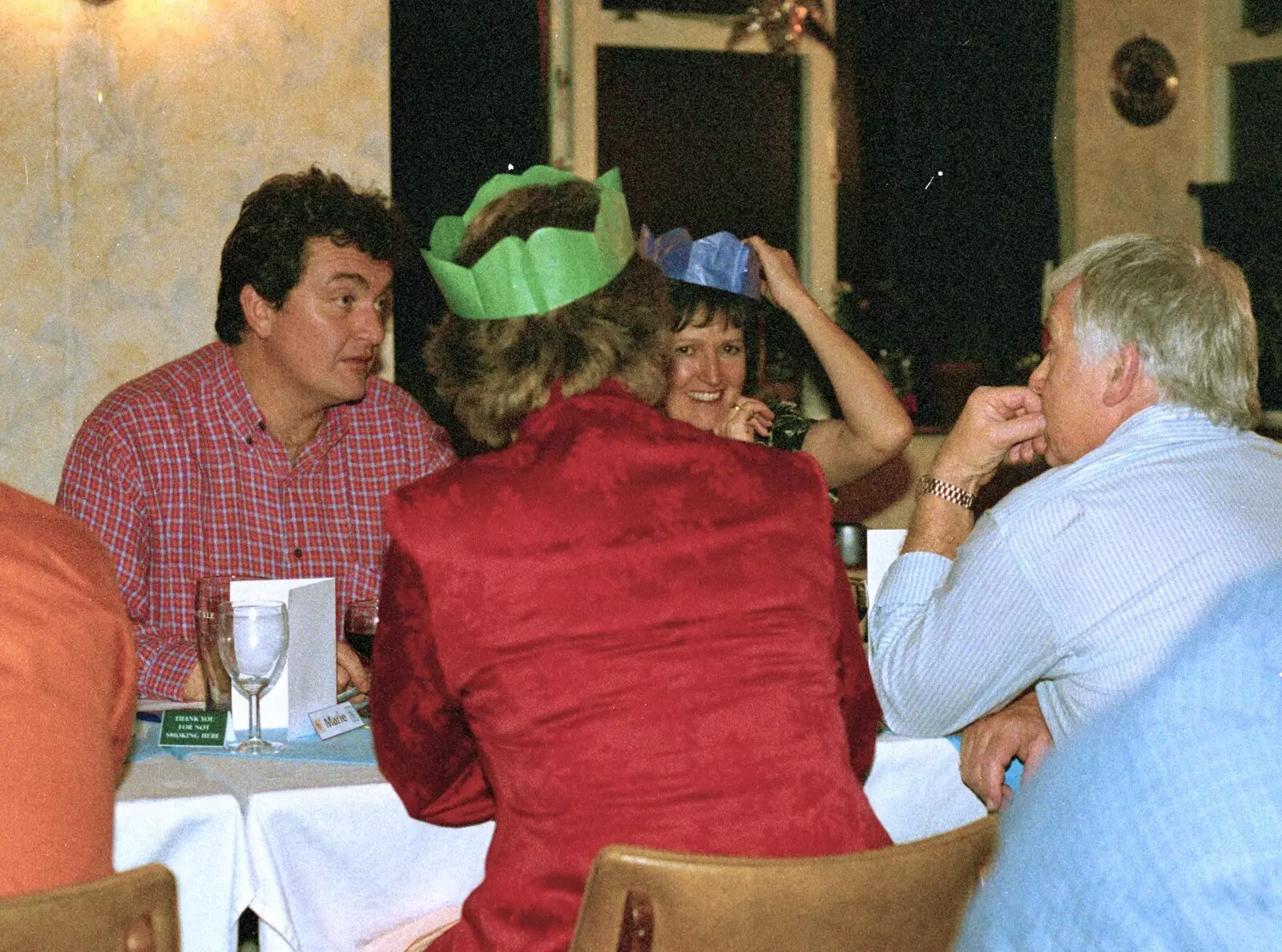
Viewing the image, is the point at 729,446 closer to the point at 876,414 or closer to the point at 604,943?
the point at 604,943

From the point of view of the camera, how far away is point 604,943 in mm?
1195

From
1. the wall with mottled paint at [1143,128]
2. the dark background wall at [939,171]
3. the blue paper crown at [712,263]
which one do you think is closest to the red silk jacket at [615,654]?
the blue paper crown at [712,263]

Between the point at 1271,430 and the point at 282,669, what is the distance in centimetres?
435

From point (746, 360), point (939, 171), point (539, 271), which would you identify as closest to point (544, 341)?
point (539, 271)

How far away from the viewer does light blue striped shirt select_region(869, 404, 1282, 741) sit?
1.58 m

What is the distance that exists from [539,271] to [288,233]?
1299 millimetres

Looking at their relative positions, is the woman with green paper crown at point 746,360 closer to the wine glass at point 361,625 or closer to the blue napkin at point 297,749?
the wine glass at point 361,625

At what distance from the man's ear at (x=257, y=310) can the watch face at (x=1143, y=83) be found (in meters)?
3.57

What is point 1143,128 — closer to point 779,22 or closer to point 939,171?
point 939,171

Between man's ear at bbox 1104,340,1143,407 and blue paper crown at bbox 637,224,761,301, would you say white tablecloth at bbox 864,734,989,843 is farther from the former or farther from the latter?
blue paper crown at bbox 637,224,761,301

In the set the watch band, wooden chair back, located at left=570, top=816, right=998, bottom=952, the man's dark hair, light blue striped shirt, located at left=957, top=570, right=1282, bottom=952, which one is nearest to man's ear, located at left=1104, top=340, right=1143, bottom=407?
the watch band

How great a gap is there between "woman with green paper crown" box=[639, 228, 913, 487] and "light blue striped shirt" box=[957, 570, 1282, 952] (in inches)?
95.6

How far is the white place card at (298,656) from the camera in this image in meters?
1.81

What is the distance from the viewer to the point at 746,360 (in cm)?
304
